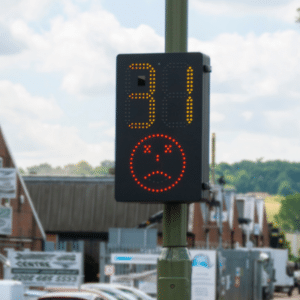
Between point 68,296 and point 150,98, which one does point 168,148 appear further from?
point 68,296

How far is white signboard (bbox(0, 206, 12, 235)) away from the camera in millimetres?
33875

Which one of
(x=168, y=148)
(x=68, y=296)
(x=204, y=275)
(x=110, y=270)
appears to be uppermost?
(x=168, y=148)

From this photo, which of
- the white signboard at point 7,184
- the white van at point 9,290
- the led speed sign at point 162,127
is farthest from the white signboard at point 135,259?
the led speed sign at point 162,127

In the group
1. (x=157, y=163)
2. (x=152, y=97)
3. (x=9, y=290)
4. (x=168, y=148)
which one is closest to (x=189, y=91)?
(x=152, y=97)

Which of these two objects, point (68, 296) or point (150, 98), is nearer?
point (150, 98)

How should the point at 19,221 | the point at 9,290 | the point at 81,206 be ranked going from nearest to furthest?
the point at 9,290 < the point at 19,221 < the point at 81,206

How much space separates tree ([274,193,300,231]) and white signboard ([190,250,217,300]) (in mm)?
164648

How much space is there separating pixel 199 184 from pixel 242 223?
66.1 meters

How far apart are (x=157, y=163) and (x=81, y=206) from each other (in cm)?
4622

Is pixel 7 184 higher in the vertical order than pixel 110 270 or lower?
higher

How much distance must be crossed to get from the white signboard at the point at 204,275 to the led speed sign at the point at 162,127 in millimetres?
22765

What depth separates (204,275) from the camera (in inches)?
1112

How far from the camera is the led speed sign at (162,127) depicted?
18.5 feet

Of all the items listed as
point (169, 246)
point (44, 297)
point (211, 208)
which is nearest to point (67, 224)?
point (211, 208)
